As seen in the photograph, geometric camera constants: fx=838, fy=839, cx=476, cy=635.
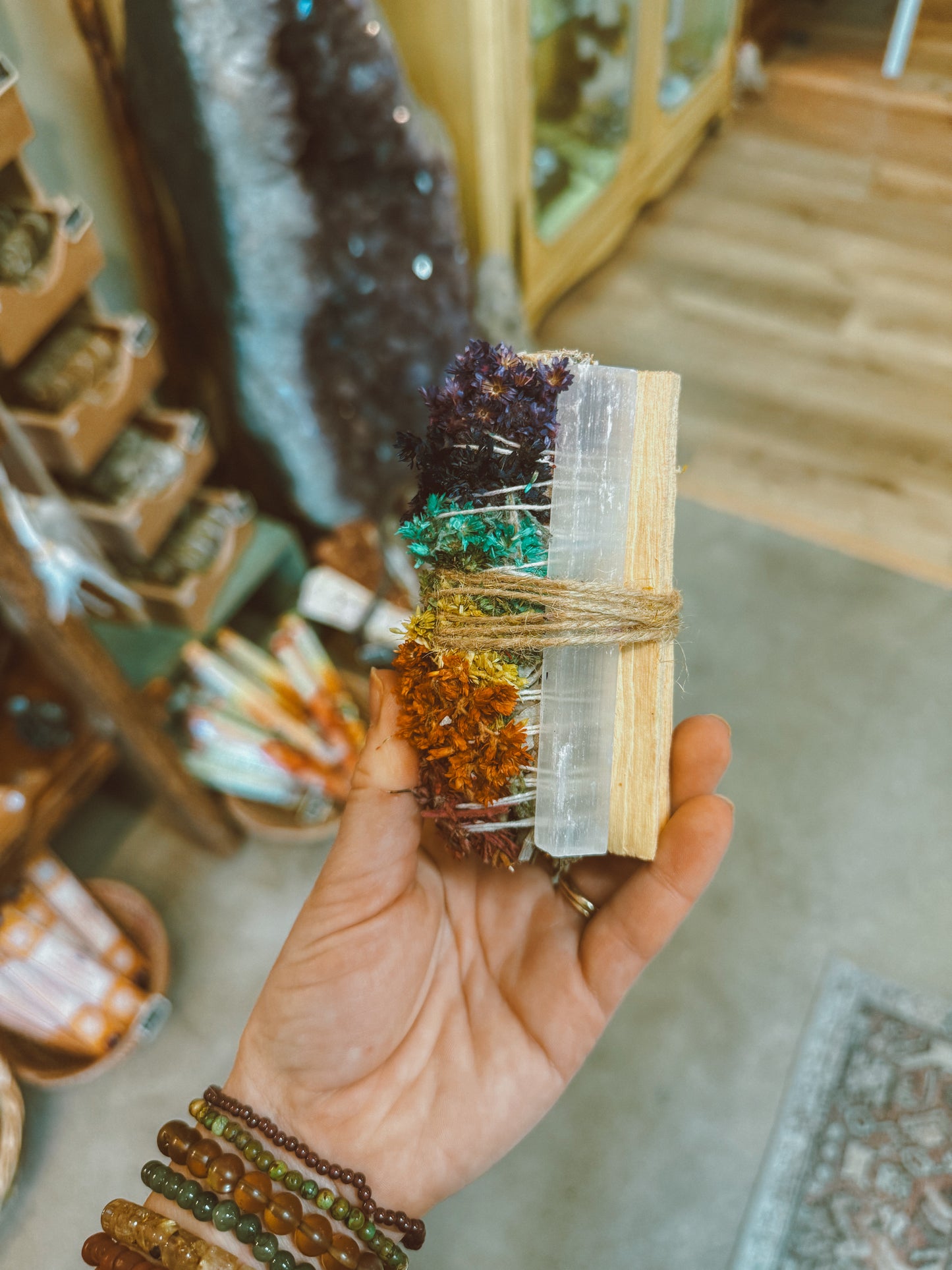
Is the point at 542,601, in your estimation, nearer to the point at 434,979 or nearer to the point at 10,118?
the point at 434,979

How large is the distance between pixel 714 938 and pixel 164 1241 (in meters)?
1.02

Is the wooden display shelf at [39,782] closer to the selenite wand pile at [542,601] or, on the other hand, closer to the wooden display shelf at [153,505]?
the wooden display shelf at [153,505]

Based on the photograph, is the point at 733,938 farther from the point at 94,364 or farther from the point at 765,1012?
the point at 94,364

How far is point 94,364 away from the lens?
1276 millimetres

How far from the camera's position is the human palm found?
2.71 ft

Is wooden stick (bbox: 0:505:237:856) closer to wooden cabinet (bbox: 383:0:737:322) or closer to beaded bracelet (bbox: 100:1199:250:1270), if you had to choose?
beaded bracelet (bbox: 100:1199:250:1270)

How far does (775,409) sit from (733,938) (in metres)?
0.91

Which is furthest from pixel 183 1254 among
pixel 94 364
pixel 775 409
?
pixel 775 409

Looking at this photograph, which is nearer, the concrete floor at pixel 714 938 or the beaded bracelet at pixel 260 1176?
the beaded bracelet at pixel 260 1176

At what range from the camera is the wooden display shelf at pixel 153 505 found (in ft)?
4.40

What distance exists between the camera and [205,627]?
61.7 inches

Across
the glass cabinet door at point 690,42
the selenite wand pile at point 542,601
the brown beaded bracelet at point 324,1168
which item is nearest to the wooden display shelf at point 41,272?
the selenite wand pile at point 542,601

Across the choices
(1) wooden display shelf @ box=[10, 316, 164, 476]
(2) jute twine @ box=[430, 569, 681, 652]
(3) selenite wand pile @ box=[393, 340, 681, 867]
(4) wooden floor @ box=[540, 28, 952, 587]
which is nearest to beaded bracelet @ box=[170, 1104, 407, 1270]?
(3) selenite wand pile @ box=[393, 340, 681, 867]

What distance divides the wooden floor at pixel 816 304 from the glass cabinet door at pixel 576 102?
28cm
